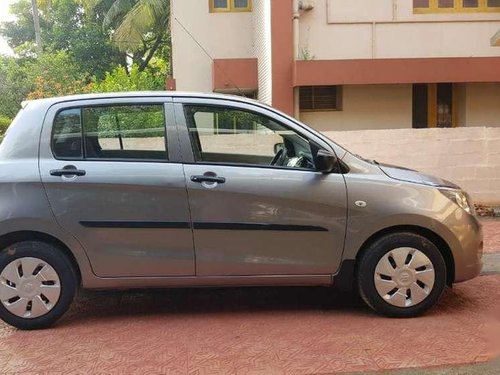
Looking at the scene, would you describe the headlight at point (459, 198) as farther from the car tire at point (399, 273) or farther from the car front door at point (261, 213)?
the car front door at point (261, 213)

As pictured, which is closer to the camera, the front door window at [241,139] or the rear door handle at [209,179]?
the rear door handle at [209,179]

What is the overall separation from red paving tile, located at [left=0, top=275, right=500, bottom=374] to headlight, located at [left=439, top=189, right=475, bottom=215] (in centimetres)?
86

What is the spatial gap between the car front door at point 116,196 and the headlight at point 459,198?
2.09 metres

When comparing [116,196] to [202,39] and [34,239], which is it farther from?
[202,39]

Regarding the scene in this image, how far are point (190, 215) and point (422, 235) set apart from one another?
186 cm

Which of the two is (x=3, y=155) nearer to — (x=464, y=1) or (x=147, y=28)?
(x=464, y=1)

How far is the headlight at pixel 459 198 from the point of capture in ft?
15.5

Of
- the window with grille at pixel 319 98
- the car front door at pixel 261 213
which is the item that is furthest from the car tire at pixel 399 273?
the window with grille at pixel 319 98

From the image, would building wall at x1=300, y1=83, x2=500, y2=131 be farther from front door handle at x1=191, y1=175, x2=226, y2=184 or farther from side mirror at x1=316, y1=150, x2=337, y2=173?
front door handle at x1=191, y1=175, x2=226, y2=184

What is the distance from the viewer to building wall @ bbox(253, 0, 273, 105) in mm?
12148

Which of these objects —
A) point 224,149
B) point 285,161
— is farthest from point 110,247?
point 285,161

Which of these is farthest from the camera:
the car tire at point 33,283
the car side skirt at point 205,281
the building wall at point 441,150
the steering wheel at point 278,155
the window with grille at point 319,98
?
the window with grille at point 319,98

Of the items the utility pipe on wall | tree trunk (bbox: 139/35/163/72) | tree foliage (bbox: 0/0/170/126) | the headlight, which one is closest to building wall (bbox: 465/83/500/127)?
the utility pipe on wall

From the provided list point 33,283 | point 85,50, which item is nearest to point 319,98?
point 33,283
